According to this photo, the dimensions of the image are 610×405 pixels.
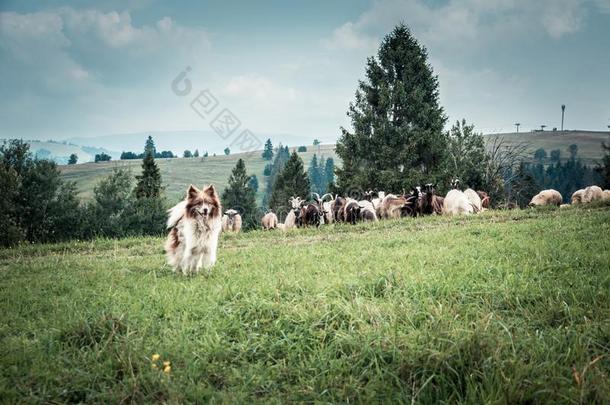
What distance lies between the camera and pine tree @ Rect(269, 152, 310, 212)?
6888 cm

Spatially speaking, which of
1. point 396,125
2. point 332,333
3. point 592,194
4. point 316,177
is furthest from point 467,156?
point 316,177

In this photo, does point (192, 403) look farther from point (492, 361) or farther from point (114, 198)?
point (114, 198)

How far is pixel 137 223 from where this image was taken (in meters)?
51.9

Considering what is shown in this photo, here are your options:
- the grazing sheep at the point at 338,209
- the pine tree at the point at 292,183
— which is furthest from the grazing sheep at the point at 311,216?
the pine tree at the point at 292,183

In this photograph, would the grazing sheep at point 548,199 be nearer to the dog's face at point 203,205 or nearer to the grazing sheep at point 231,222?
the grazing sheep at point 231,222

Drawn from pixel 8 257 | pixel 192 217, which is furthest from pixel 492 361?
pixel 8 257

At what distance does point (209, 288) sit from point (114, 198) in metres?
53.3

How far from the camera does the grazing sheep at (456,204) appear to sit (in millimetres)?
24234

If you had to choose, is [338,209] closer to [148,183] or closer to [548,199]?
[548,199]

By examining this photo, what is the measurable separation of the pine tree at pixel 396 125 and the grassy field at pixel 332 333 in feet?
103

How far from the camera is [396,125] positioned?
41.4 metres

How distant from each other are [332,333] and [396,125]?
39.1 metres

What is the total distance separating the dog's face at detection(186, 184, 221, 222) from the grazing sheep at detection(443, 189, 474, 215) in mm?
17921

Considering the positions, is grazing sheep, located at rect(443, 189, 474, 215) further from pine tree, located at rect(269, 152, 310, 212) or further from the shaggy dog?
pine tree, located at rect(269, 152, 310, 212)
